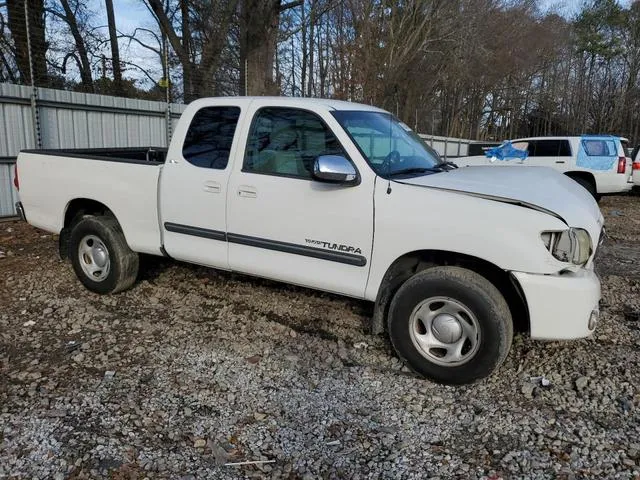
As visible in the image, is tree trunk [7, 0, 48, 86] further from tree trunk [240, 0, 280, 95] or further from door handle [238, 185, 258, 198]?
door handle [238, 185, 258, 198]

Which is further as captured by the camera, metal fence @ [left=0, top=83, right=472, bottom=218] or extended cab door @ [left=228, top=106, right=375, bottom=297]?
metal fence @ [left=0, top=83, right=472, bottom=218]

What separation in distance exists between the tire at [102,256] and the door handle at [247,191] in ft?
5.18

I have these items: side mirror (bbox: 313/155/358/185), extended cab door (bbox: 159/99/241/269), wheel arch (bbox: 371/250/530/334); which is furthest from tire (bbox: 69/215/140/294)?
wheel arch (bbox: 371/250/530/334)

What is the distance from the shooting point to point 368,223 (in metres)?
3.73

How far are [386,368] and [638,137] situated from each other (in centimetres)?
4262

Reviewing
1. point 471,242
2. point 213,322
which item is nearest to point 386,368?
point 471,242

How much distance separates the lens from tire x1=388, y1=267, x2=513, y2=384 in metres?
3.36

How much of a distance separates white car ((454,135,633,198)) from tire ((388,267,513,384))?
380 inches

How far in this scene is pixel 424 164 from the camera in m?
4.36

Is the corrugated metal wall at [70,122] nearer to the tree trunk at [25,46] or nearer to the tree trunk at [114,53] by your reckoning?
the tree trunk at [25,46]

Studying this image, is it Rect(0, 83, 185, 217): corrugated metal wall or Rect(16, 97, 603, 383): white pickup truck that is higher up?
Rect(0, 83, 185, 217): corrugated metal wall

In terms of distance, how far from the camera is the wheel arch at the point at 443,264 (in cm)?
355

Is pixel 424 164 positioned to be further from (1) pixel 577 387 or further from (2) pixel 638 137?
(2) pixel 638 137

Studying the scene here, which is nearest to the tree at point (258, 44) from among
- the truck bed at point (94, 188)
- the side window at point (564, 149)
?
the side window at point (564, 149)
